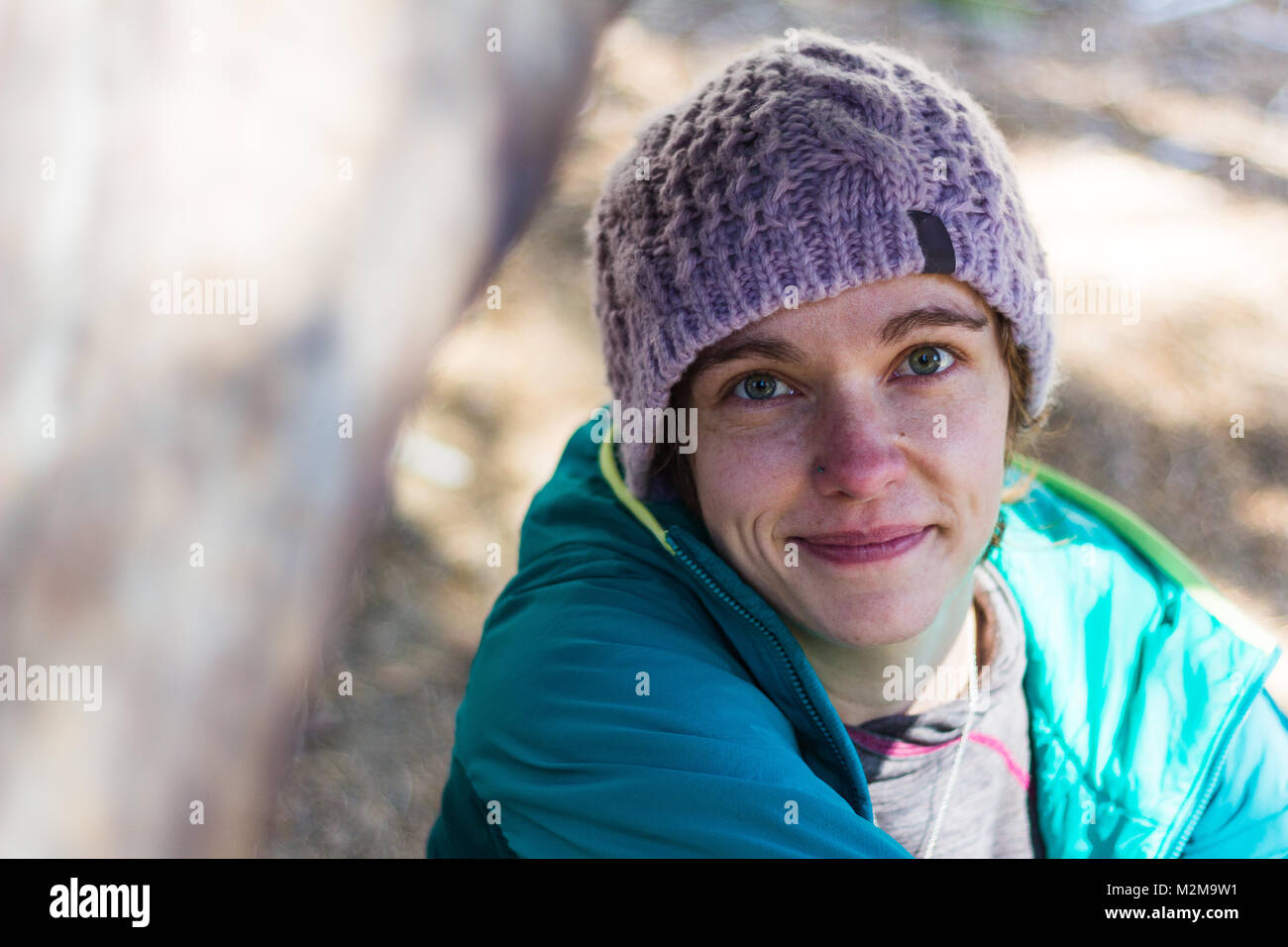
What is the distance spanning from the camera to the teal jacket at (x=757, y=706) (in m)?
1.17

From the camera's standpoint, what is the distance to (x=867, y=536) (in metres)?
1.34

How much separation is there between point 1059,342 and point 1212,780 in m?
1.57

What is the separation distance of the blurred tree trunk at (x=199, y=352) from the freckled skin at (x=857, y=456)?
0.83 meters

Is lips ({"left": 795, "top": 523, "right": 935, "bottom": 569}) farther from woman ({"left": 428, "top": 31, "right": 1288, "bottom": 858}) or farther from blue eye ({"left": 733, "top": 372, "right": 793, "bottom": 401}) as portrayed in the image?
blue eye ({"left": 733, "top": 372, "right": 793, "bottom": 401})

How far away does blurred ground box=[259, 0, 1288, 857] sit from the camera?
2.79m

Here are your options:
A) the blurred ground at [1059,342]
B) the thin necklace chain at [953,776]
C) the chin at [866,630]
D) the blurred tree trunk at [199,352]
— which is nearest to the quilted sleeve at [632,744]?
the chin at [866,630]

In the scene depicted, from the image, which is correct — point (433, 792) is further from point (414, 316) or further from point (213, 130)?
point (213, 130)

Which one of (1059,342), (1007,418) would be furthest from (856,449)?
(1059,342)

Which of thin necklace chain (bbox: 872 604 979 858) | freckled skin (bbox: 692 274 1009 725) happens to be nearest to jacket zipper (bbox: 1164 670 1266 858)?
thin necklace chain (bbox: 872 604 979 858)

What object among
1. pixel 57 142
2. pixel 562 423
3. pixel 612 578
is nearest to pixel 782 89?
pixel 612 578

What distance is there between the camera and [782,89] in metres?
1.32

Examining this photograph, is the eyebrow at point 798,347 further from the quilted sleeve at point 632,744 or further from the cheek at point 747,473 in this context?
the quilted sleeve at point 632,744

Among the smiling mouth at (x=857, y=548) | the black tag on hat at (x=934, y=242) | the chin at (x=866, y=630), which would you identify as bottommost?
the chin at (x=866, y=630)

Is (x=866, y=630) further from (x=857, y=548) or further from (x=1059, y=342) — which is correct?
(x=1059, y=342)
